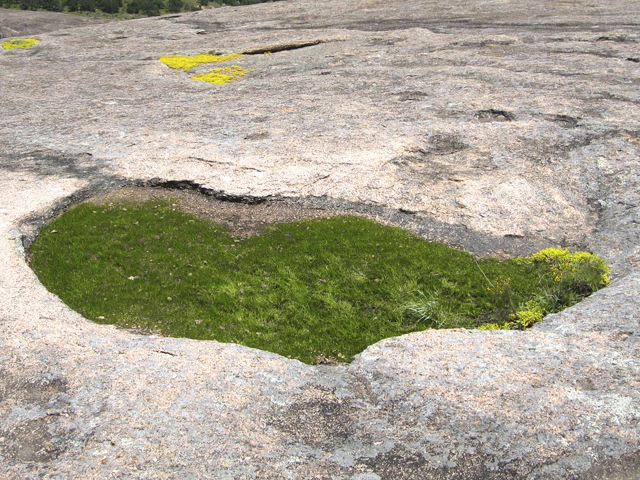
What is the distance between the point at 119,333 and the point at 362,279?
544 cm

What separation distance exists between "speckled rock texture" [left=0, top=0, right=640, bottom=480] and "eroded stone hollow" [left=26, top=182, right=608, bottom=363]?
2.11 feet

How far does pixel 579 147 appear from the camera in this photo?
16.8 metres

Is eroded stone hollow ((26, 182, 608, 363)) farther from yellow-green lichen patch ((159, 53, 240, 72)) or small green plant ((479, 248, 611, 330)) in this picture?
yellow-green lichen patch ((159, 53, 240, 72))

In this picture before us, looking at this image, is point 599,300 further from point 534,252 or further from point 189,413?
point 189,413

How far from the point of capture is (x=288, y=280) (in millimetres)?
13156

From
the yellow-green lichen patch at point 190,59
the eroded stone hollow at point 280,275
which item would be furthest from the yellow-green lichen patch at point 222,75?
the eroded stone hollow at point 280,275

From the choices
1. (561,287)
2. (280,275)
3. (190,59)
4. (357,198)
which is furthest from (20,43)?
(561,287)

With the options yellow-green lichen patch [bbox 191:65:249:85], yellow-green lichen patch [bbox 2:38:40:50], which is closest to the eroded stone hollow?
yellow-green lichen patch [bbox 191:65:249:85]

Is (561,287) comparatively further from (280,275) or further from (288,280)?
(280,275)

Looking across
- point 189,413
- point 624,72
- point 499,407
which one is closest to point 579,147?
point 624,72

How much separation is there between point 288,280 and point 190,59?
1729cm

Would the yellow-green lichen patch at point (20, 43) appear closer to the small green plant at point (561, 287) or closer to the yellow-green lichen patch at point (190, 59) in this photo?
the yellow-green lichen patch at point (190, 59)

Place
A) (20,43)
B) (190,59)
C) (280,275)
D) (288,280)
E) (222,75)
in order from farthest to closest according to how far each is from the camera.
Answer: (20,43) < (190,59) < (222,75) < (280,275) < (288,280)

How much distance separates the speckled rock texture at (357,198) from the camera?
24.5 ft
